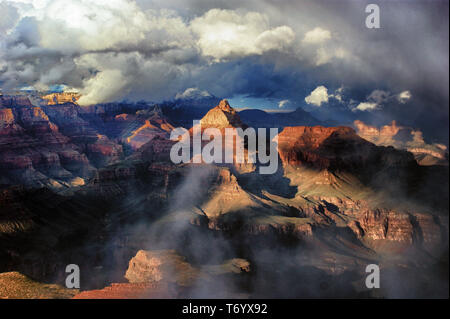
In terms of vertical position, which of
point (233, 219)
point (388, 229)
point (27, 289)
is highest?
point (233, 219)

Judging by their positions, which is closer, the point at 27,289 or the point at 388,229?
the point at 27,289

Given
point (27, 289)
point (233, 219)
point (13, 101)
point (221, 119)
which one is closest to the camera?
point (27, 289)

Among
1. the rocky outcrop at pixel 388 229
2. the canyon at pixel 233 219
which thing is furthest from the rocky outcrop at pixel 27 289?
the rocky outcrop at pixel 388 229

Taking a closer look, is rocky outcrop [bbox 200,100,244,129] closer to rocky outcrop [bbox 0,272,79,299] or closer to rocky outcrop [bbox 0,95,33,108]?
rocky outcrop [bbox 0,95,33,108]

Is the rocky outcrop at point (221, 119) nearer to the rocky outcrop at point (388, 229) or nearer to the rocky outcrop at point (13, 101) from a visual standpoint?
the rocky outcrop at point (388, 229)

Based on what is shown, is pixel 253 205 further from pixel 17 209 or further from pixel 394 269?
pixel 17 209

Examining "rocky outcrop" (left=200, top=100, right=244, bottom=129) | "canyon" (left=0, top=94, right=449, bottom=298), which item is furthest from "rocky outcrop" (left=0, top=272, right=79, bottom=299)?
"rocky outcrop" (left=200, top=100, right=244, bottom=129)

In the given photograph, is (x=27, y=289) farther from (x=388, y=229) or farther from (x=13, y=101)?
(x=13, y=101)

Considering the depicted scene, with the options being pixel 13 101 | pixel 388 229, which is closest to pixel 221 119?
pixel 13 101
